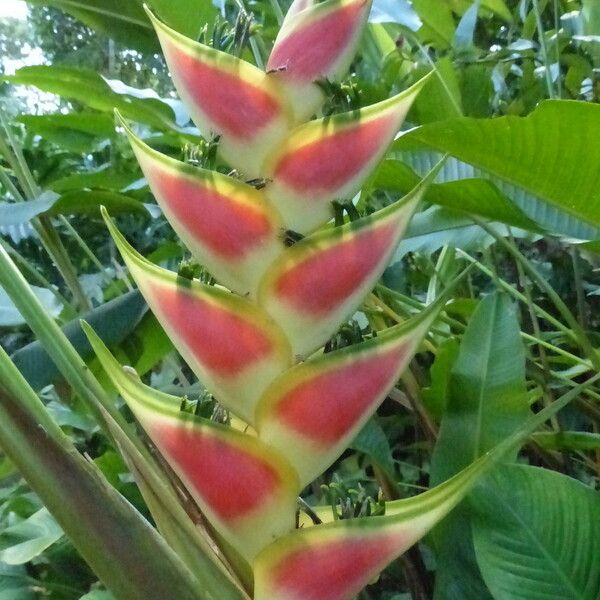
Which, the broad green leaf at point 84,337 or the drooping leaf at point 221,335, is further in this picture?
the broad green leaf at point 84,337

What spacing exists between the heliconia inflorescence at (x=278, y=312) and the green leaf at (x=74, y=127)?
0.48 meters

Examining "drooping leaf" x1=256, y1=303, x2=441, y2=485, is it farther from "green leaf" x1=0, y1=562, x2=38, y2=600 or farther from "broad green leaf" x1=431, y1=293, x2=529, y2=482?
"green leaf" x1=0, y1=562, x2=38, y2=600

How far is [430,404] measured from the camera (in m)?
0.56

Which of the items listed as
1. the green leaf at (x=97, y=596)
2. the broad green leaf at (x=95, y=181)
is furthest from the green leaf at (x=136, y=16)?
the green leaf at (x=97, y=596)

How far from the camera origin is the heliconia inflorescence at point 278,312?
281 mm

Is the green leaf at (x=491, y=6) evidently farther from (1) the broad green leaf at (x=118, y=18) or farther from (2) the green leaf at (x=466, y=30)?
(1) the broad green leaf at (x=118, y=18)

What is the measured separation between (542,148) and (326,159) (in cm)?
16

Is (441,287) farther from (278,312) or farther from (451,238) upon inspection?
(278,312)

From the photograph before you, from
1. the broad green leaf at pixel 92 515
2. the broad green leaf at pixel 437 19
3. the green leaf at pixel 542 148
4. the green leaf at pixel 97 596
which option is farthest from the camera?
the broad green leaf at pixel 437 19

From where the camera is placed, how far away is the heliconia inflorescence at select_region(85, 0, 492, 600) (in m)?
0.28

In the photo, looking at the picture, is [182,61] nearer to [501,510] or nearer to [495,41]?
[501,510]

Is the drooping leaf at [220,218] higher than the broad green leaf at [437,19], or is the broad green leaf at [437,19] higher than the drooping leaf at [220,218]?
the broad green leaf at [437,19]

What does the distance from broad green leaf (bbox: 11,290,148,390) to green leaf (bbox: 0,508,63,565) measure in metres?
0.11

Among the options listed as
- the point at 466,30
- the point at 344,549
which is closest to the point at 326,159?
the point at 344,549
